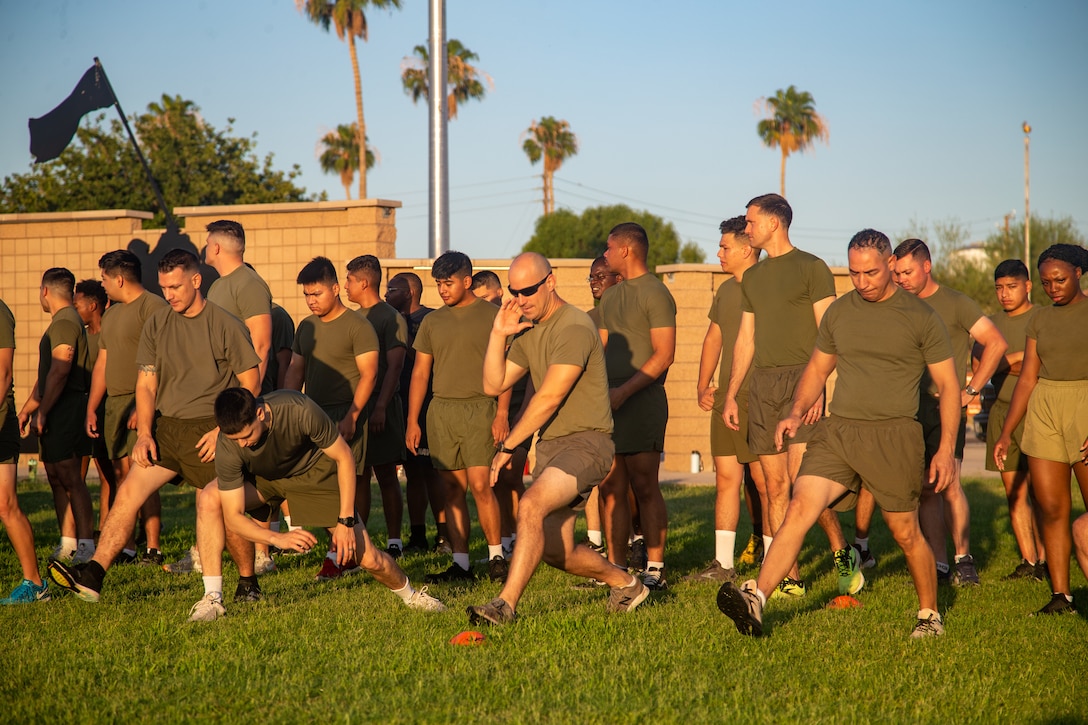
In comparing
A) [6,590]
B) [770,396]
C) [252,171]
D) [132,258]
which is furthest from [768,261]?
[252,171]

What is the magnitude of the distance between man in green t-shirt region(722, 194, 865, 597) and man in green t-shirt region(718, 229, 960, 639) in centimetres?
105

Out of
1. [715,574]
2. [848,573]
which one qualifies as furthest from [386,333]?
[848,573]

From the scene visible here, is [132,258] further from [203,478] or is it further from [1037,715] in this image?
[1037,715]

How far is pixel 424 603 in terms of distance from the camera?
6.54 m

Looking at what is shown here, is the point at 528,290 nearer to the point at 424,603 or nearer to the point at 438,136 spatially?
the point at 424,603

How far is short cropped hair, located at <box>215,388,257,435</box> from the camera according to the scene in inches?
226

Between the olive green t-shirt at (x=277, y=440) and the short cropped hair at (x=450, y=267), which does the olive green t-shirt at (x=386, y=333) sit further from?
the olive green t-shirt at (x=277, y=440)

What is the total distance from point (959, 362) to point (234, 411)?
4.75m

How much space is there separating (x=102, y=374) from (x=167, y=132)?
3257 cm

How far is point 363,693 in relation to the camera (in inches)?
189

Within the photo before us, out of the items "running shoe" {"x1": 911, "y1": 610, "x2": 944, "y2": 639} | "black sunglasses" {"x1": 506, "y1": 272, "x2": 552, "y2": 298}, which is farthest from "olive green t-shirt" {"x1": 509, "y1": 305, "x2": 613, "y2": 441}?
"running shoe" {"x1": 911, "y1": 610, "x2": 944, "y2": 639}

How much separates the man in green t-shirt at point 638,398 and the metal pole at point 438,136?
7.60 metres

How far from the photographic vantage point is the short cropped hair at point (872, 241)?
600cm

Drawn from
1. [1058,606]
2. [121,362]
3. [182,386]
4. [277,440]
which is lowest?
[1058,606]
